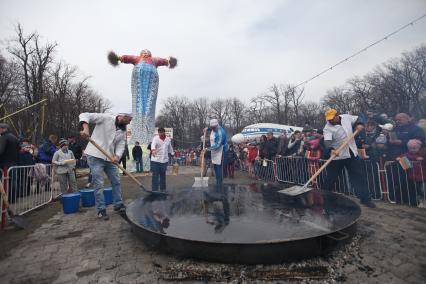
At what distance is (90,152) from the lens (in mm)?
4309

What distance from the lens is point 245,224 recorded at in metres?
3.03

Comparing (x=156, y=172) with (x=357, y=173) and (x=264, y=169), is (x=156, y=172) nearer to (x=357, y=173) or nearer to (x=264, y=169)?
(x=357, y=173)

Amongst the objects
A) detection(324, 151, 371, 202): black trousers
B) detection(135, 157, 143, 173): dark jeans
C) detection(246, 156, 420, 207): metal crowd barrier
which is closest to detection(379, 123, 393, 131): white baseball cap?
detection(246, 156, 420, 207): metal crowd barrier

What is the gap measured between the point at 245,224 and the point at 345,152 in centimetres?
269

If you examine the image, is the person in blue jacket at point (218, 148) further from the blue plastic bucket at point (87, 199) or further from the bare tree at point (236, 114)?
the bare tree at point (236, 114)

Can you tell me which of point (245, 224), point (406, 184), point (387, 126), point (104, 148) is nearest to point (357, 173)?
point (406, 184)

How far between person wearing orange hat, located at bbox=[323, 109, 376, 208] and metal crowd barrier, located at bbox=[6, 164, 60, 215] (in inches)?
239

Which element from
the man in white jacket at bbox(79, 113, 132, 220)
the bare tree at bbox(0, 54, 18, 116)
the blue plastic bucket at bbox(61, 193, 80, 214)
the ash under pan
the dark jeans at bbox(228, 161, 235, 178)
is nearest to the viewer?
the ash under pan

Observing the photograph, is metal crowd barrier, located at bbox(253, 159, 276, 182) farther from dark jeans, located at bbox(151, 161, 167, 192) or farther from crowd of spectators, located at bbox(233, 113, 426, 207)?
dark jeans, located at bbox(151, 161, 167, 192)

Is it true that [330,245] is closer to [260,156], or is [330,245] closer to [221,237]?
[221,237]

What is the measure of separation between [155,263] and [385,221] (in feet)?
10.8

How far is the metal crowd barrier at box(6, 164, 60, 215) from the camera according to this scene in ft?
16.5

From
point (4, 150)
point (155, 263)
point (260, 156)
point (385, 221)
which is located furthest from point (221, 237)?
point (260, 156)

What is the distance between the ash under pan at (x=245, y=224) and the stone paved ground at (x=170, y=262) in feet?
0.42
